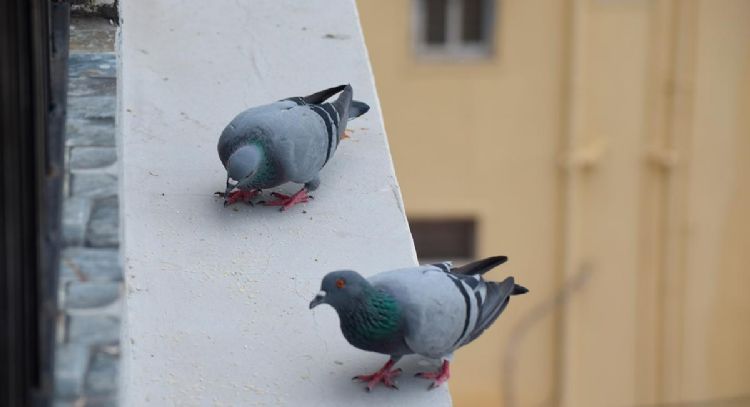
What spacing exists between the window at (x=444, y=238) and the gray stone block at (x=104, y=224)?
1029 centimetres

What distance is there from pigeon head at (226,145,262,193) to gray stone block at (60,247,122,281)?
1093 millimetres

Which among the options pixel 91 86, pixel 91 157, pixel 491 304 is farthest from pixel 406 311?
pixel 91 86

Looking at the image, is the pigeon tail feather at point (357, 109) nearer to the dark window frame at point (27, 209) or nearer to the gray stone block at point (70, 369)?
the dark window frame at point (27, 209)

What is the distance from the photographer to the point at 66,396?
2645 millimetres

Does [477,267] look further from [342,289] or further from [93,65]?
[93,65]

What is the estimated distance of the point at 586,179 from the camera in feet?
44.2

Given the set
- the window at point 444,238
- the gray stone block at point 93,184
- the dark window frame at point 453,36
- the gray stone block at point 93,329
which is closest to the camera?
the gray stone block at point 93,329

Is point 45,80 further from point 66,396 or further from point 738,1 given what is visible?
point 738,1

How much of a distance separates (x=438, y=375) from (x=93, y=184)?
1.01 m

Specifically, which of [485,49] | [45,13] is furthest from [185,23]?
[485,49]

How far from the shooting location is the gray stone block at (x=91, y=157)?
3479mm

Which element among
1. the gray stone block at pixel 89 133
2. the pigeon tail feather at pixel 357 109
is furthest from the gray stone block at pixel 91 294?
the pigeon tail feather at pixel 357 109

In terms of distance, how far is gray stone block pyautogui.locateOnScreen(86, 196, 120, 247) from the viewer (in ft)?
10.2

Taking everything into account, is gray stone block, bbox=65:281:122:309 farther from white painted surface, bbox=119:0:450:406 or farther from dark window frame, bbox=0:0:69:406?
white painted surface, bbox=119:0:450:406
